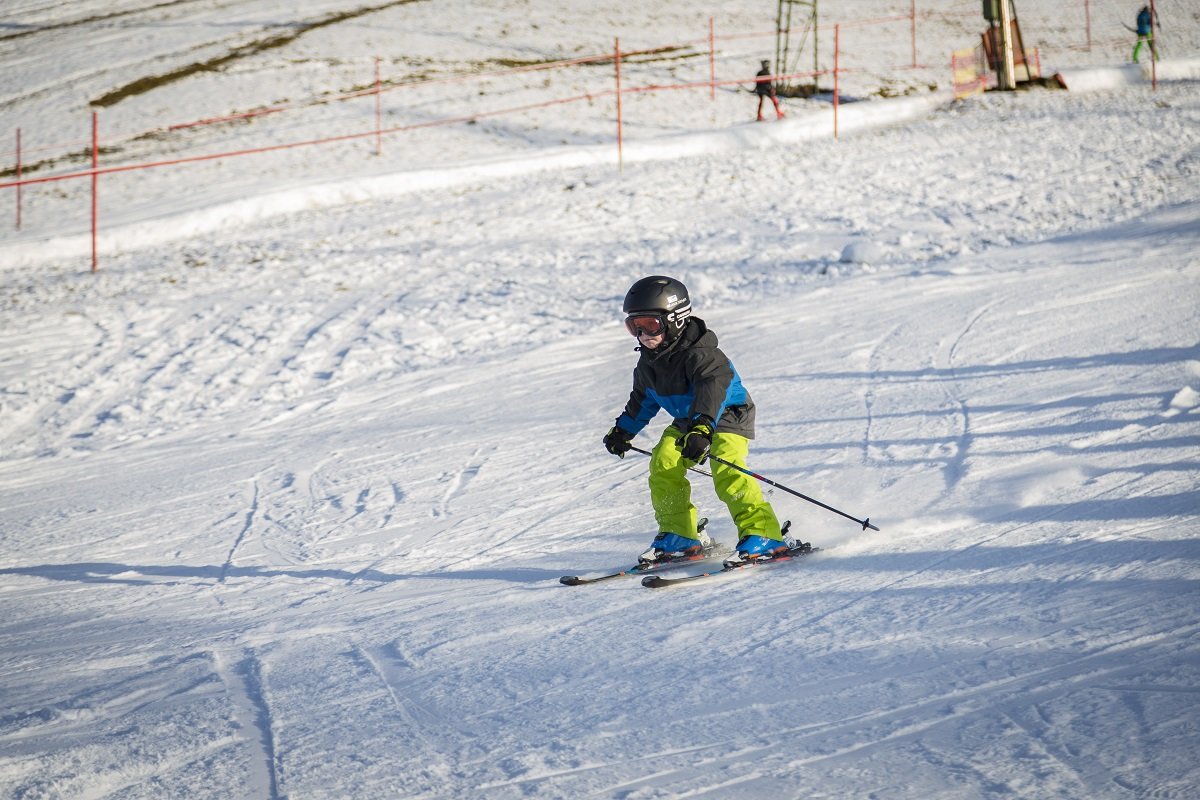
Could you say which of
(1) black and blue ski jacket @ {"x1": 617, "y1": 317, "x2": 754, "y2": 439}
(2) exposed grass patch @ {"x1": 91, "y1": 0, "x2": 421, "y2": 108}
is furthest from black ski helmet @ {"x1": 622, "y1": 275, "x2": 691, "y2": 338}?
(2) exposed grass patch @ {"x1": 91, "y1": 0, "x2": 421, "y2": 108}

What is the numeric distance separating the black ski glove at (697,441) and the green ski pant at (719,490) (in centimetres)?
19

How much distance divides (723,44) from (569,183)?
16.6 m

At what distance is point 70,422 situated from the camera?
29.8 ft

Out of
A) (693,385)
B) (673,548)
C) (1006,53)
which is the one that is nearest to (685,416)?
(693,385)

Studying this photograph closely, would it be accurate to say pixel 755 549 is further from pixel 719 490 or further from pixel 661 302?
pixel 661 302

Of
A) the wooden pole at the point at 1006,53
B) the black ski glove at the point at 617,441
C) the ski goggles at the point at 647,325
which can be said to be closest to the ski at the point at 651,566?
the black ski glove at the point at 617,441

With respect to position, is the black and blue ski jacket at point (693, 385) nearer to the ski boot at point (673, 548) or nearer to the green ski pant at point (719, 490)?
the green ski pant at point (719, 490)

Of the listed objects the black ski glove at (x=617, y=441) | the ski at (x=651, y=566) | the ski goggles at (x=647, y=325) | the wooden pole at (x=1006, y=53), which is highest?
the wooden pole at (x=1006, y=53)

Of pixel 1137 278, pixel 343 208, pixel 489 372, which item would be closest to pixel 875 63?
pixel 343 208

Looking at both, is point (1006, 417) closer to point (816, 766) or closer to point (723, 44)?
point (816, 766)

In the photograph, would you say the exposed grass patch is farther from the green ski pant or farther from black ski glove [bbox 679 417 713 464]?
black ski glove [bbox 679 417 713 464]

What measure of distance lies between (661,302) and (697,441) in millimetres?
682

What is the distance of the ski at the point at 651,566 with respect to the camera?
481 cm

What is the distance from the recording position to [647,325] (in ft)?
15.5
